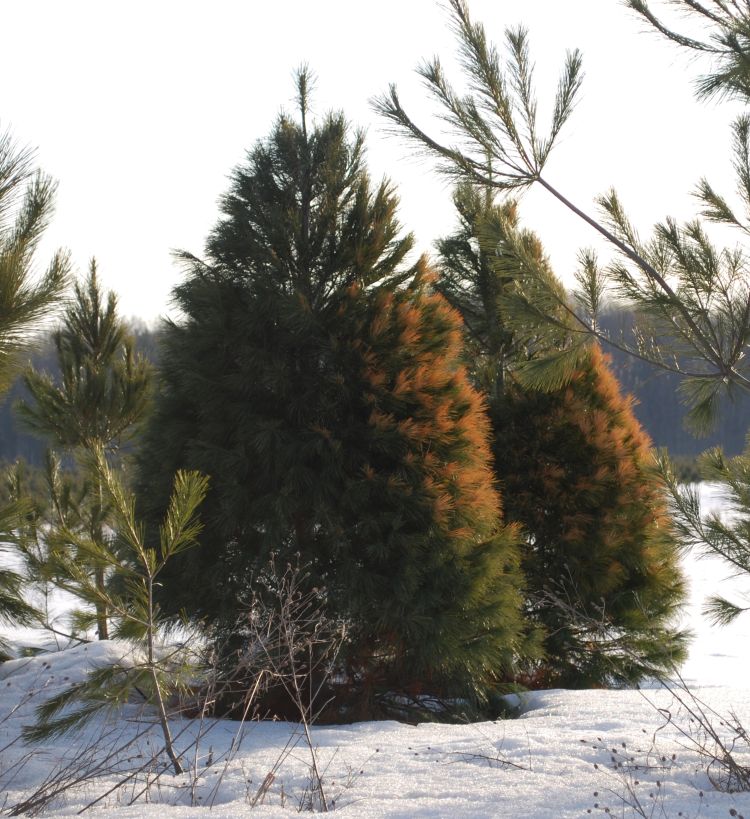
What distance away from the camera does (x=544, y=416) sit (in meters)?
7.82

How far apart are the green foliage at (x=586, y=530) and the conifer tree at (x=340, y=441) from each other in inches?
43.2

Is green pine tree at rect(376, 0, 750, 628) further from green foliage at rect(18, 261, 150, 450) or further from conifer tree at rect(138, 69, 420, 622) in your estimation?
green foliage at rect(18, 261, 150, 450)

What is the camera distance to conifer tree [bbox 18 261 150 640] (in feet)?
31.2

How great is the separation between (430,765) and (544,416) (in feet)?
12.5

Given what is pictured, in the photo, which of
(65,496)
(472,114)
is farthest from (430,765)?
(65,496)

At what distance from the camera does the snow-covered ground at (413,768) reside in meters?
3.94

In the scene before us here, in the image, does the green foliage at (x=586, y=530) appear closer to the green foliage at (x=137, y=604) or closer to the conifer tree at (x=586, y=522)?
the conifer tree at (x=586, y=522)

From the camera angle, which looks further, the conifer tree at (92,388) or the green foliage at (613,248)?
the conifer tree at (92,388)

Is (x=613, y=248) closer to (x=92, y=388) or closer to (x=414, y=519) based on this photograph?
(x=414, y=519)

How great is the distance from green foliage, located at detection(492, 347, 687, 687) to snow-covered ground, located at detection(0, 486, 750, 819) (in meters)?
1.11

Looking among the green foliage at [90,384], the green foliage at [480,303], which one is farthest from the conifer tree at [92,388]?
the green foliage at [480,303]

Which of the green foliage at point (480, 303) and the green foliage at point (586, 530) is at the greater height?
the green foliage at point (480, 303)

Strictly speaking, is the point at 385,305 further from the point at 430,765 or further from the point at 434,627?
the point at 430,765

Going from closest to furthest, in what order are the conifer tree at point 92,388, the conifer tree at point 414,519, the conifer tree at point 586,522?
the conifer tree at point 414,519 < the conifer tree at point 586,522 < the conifer tree at point 92,388
